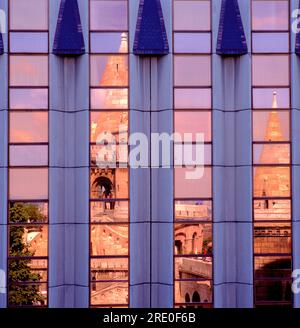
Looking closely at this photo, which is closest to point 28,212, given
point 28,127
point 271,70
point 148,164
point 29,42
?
point 28,127

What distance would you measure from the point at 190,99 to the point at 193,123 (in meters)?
0.69

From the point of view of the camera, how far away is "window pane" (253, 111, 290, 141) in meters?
16.7

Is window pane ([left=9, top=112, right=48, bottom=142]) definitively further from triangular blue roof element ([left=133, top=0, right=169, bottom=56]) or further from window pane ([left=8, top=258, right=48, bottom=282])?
window pane ([left=8, top=258, right=48, bottom=282])

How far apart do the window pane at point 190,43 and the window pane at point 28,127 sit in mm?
4301

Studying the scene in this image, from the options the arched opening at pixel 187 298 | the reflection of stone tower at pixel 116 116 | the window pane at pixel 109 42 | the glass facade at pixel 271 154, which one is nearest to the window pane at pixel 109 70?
the reflection of stone tower at pixel 116 116

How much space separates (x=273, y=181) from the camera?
16703mm

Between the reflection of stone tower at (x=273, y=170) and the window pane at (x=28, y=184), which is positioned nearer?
the window pane at (x=28, y=184)

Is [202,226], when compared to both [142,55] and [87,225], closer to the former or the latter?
[87,225]

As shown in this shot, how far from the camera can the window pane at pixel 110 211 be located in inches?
648

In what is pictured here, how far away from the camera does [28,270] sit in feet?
53.8

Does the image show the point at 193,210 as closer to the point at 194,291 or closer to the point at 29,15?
the point at 194,291

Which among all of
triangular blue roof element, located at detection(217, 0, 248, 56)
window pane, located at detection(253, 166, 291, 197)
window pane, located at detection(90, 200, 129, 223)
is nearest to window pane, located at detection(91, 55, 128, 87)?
triangular blue roof element, located at detection(217, 0, 248, 56)

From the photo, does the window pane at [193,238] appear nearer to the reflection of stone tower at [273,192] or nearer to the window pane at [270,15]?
the reflection of stone tower at [273,192]
